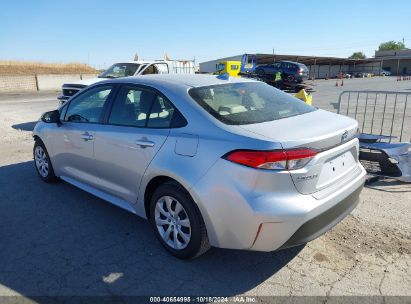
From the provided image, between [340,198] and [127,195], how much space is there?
2.06 m

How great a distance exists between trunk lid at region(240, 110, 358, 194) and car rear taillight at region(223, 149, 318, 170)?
0.14 ft

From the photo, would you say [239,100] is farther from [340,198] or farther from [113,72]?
[113,72]

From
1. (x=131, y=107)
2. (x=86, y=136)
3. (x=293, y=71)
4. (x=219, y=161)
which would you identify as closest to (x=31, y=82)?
(x=293, y=71)

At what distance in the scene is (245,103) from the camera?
3.44 meters

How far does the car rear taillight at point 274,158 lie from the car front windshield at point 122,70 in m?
10.2

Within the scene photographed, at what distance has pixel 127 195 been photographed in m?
3.69

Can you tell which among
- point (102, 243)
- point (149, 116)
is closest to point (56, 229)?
point (102, 243)

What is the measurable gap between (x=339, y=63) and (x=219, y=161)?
74.1m

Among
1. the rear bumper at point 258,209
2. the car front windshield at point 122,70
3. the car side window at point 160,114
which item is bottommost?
the rear bumper at point 258,209

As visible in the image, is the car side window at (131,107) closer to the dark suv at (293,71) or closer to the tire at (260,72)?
the dark suv at (293,71)

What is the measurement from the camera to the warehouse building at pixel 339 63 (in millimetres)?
54250

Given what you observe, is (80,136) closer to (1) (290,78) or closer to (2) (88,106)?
(2) (88,106)

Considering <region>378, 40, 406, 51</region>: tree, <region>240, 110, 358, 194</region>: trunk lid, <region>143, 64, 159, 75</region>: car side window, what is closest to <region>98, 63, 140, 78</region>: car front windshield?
<region>143, 64, 159, 75</region>: car side window

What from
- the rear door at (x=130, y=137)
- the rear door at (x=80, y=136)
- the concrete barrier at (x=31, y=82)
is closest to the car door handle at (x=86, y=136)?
the rear door at (x=80, y=136)
